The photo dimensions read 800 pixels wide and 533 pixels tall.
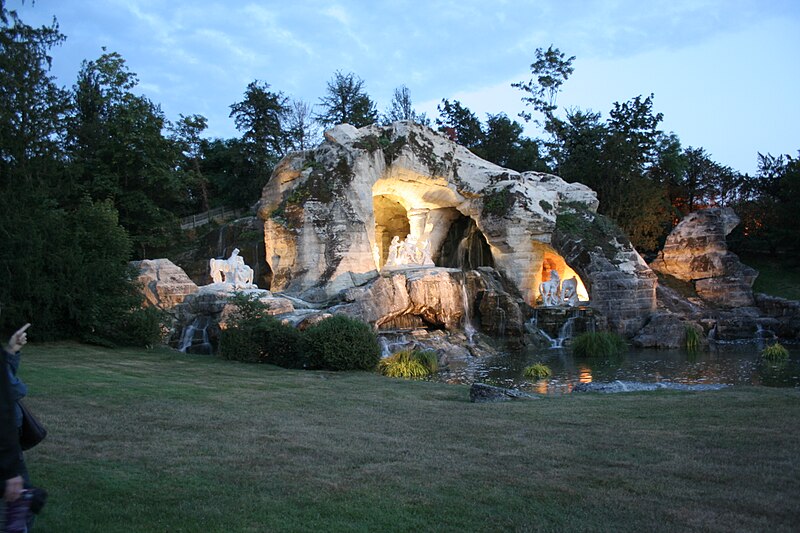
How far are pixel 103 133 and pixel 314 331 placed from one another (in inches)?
920

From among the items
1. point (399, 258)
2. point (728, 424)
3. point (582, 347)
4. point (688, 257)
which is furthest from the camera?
point (688, 257)

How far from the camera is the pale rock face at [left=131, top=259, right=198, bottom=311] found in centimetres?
2245

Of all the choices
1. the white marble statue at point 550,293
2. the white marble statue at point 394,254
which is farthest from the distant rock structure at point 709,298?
the white marble statue at point 394,254

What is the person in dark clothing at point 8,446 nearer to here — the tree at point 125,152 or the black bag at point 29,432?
the black bag at point 29,432

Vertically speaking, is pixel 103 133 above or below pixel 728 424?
above

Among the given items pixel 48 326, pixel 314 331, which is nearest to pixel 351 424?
pixel 314 331

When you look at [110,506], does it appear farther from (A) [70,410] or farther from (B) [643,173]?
(B) [643,173]

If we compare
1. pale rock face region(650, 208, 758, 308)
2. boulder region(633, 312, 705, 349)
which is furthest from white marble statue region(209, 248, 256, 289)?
pale rock face region(650, 208, 758, 308)

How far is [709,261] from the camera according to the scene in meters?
31.6

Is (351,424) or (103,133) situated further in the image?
(103,133)

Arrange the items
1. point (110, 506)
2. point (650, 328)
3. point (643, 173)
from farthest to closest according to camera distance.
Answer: point (643, 173) < point (650, 328) < point (110, 506)

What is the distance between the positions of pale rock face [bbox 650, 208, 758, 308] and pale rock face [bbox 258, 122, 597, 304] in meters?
5.49

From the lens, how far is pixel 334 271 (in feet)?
81.6

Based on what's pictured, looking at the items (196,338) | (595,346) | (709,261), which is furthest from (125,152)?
(709,261)
